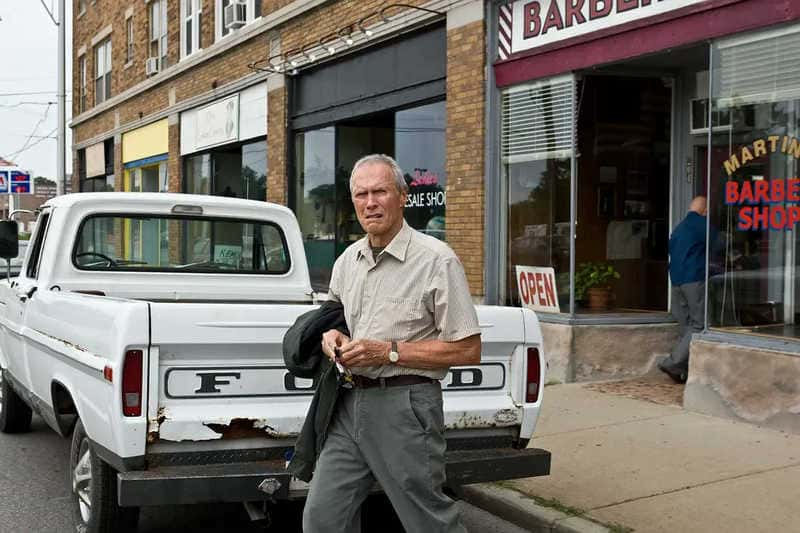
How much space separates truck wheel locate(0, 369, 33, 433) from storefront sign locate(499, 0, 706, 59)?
603 cm

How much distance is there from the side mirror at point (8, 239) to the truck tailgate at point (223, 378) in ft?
12.0

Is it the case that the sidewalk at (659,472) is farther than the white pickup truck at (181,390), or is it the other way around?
the sidewalk at (659,472)

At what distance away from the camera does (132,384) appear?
12.5ft

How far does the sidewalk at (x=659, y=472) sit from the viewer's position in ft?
16.0

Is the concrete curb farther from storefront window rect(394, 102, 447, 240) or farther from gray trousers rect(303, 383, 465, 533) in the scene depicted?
storefront window rect(394, 102, 447, 240)

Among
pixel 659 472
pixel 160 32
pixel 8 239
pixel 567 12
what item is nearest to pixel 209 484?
pixel 659 472

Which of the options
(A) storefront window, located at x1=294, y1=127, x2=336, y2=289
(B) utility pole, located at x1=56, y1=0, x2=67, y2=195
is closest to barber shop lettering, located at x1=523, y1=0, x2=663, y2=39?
(A) storefront window, located at x1=294, y1=127, x2=336, y2=289

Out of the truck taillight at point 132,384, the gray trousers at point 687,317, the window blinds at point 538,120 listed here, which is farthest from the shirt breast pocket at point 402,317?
the window blinds at point 538,120

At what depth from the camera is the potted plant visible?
9.38 meters

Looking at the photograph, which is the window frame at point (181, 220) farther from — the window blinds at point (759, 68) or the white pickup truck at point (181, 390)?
the window blinds at point (759, 68)

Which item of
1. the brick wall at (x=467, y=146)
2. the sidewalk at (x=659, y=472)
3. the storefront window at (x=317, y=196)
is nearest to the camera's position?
the sidewalk at (x=659, y=472)

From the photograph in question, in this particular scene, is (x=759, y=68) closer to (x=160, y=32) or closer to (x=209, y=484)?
(x=209, y=484)

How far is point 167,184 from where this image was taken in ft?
66.7

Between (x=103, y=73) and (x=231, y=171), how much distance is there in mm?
9807
